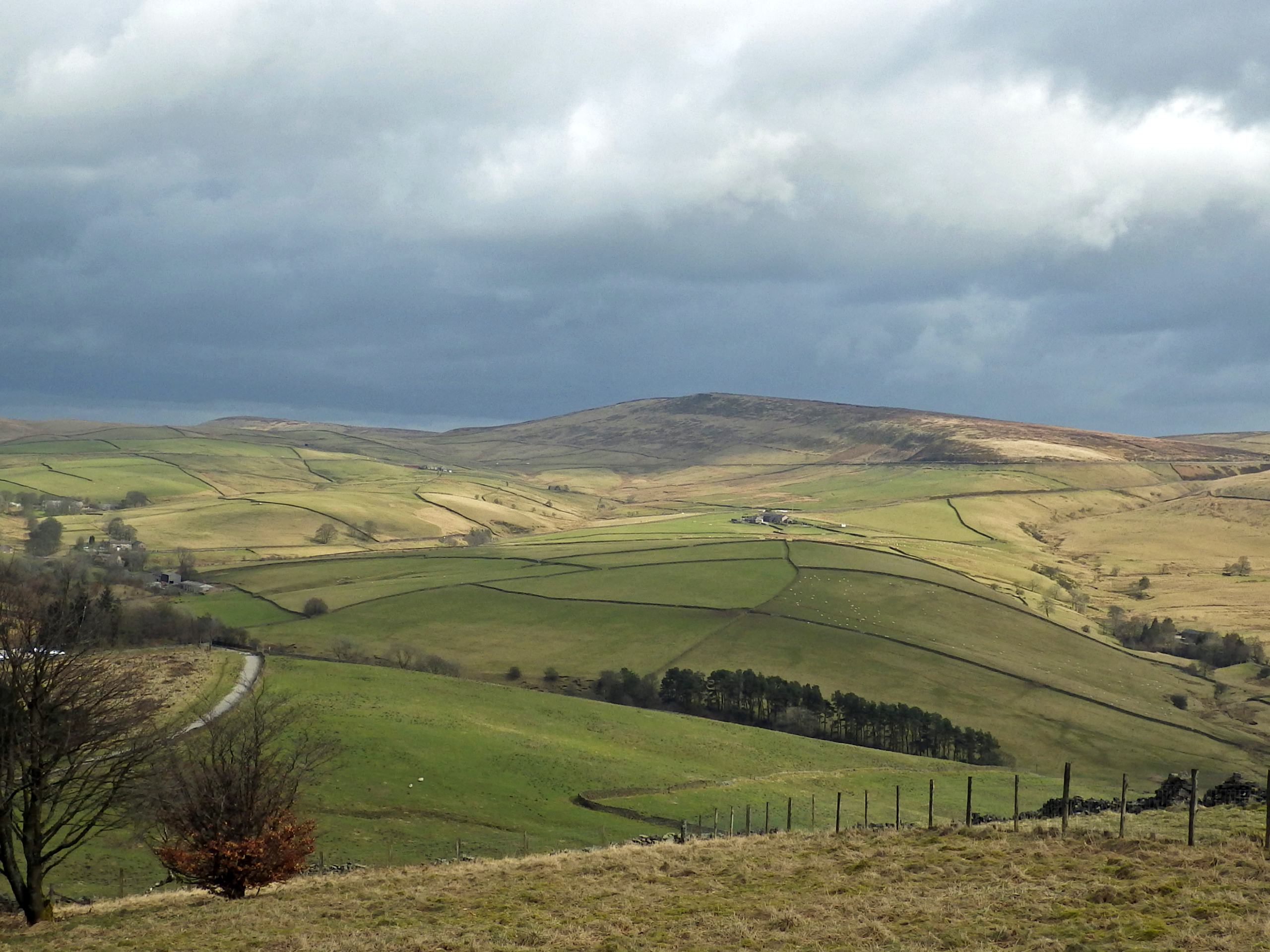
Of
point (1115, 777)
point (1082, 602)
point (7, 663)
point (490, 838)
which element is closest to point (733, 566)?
point (1082, 602)

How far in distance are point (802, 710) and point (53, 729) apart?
75655 millimetres

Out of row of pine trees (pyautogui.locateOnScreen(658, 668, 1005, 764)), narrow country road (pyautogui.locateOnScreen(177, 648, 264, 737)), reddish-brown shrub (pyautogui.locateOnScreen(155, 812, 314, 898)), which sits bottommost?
row of pine trees (pyautogui.locateOnScreen(658, 668, 1005, 764))

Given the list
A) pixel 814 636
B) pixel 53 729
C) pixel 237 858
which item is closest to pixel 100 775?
pixel 53 729

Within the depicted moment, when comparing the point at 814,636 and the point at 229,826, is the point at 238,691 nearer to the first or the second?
the point at 229,826

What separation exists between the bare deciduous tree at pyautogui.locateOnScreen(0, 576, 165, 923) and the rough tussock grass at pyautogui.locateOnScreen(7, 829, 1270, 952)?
8.40ft

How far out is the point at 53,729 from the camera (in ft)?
102

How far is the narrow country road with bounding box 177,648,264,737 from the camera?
6222 centimetres

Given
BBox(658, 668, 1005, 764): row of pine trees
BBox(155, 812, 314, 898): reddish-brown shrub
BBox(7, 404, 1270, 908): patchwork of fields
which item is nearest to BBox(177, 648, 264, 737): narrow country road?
BBox(7, 404, 1270, 908): patchwork of fields

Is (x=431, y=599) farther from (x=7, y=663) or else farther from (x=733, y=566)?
(x=7, y=663)

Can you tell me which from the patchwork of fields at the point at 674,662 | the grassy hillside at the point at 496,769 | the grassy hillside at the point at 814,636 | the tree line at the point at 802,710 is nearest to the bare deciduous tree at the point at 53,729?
the grassy hillside at the point at 496,769

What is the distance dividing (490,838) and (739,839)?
18.6 metres

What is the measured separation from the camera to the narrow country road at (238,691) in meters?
Result: 62.2

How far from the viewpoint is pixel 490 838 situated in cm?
5162

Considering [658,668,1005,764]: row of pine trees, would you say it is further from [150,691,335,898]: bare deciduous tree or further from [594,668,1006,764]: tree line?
[150,691,335,898]: bare deciduous tree
